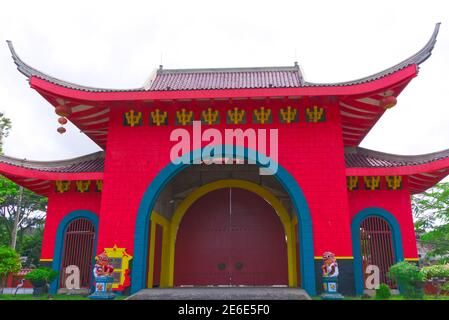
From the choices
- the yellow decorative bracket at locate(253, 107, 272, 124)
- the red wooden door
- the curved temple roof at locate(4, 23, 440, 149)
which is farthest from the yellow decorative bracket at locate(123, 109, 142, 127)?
the red wooden door

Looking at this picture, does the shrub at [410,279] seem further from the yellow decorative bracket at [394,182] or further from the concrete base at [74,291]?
the concrete base at [74,291]

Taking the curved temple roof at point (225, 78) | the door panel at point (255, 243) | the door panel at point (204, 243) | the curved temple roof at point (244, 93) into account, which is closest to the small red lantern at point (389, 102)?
the curved temple roof at point (244, 93)

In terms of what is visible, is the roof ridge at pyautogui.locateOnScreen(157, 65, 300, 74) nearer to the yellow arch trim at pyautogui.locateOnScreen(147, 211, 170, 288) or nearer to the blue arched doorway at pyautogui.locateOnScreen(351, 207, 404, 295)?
the yellow arch trim at pyautogui.locateOnScreen(147, 211, 170, 288)

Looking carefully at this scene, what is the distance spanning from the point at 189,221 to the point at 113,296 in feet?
18.8

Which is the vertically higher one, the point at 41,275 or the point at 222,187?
the point at 222,187

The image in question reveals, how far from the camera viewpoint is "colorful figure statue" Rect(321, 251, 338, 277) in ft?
30.5

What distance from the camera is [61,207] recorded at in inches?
482

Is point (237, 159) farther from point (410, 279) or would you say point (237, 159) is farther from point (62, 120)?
point (410, 279)

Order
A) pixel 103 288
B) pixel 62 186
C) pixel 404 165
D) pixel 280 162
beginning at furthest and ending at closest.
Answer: pixel 62 186, pixel 404 165, pixel 280 162, pixel 103 288

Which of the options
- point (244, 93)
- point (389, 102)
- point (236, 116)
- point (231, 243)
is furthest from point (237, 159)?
point (389, 102)

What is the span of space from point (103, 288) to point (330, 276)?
17.8ft

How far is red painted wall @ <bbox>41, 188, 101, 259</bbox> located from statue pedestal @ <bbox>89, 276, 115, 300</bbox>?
3119 millimetres

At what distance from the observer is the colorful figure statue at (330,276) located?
9188mm
